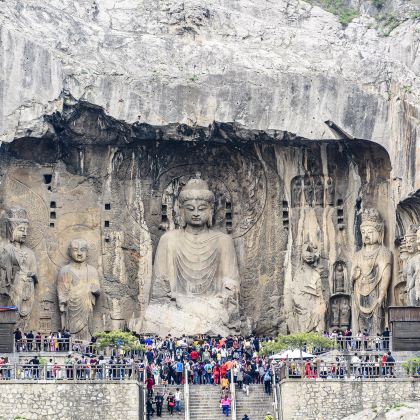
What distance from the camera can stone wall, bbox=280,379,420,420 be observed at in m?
59.6

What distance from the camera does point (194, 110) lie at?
67.6m

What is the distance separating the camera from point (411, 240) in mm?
67500

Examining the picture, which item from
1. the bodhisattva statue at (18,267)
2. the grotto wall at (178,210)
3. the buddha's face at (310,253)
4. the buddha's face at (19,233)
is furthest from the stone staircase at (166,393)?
the buddha's face at (310,253)

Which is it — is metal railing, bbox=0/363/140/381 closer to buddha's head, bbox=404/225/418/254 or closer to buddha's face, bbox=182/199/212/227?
buddha's face, bbox=182/199/212/227

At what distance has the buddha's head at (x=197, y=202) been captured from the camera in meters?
70.4

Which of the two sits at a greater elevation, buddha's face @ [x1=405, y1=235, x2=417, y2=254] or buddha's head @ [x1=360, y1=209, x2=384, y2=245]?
buddha's head @ [x1=360, y1=209, x2=384, y2=245]

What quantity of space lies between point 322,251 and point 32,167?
33.3ft

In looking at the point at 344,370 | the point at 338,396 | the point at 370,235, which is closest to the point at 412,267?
the point at 370,235

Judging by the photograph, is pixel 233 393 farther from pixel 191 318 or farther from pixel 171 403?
pixel 191 318

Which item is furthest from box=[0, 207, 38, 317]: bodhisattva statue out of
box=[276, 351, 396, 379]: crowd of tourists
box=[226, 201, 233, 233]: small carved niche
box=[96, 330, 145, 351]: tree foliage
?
box=[276, 351, 396, 379]: crowd of tourists

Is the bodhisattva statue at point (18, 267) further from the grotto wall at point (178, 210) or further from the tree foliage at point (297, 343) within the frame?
the tree foliage at point (297, 343)

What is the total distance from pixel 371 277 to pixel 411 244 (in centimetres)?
196

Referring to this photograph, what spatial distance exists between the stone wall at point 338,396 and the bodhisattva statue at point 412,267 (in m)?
6.62

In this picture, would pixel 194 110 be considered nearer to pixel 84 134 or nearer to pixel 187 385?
pixel 84 134
